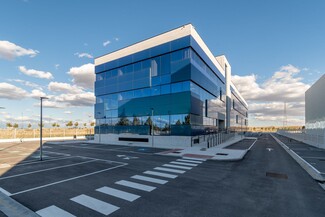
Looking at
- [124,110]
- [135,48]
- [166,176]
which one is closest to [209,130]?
[124,110]

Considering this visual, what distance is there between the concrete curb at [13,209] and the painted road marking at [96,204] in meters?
1.51

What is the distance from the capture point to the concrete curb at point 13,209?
19.5ft

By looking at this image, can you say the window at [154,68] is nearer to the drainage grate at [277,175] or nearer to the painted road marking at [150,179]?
the painted road marking at [150,179]

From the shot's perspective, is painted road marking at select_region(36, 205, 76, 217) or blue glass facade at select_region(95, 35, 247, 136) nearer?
painted road marking at select_region(36, 205, 76, 217)

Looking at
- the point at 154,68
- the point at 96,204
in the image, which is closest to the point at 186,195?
the point at 96,204

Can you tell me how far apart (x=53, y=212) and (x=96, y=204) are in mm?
1396

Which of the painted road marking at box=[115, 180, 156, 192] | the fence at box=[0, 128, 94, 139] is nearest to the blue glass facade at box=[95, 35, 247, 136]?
the painted road marking at box=[115, 180, 156, 192]

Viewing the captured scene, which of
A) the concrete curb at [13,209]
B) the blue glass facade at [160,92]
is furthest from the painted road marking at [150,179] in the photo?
the blue glass facade at [160,92]

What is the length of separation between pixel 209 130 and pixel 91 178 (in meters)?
28.1

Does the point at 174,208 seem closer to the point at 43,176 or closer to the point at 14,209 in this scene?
the point at 14,209

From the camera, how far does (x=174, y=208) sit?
252 inches

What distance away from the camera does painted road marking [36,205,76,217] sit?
5.87 meters

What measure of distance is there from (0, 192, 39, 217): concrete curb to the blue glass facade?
2193 centimetres

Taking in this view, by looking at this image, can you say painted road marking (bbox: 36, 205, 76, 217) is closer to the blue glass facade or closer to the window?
the blue glass facade
